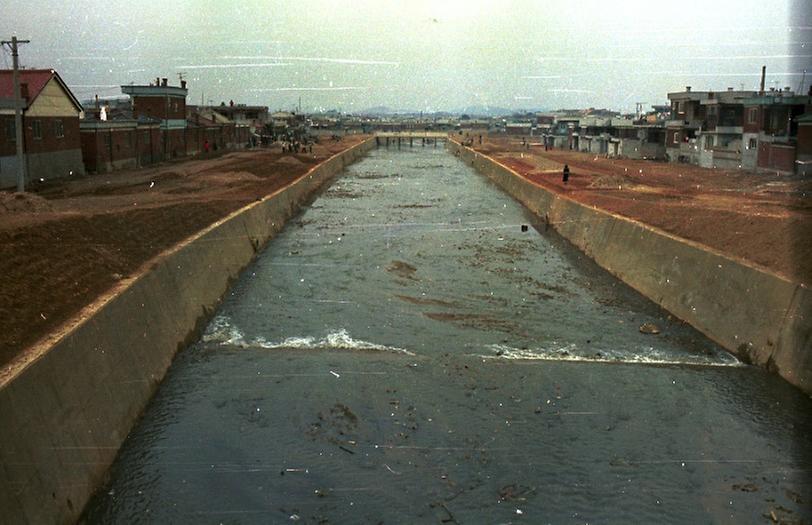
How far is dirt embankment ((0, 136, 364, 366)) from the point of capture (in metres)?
14.1

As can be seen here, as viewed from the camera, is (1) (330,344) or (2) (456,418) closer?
(2) (456,418)

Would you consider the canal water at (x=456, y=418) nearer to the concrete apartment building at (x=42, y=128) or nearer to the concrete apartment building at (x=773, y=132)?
the concrete apartment building at (x=42, y=128)

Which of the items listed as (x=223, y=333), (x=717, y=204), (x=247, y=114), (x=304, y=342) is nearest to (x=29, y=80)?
(x=223, y=333)

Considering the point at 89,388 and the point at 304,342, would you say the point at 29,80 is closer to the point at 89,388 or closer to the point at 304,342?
the point at 304,342

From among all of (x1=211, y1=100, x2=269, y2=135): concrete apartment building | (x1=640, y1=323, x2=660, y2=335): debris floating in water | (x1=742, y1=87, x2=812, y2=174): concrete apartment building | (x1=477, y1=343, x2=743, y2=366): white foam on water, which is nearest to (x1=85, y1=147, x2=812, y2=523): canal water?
(x1=477, y1=343, x2=743, y2=366): white foam on water

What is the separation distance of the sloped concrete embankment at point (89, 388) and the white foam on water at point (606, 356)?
753 cm

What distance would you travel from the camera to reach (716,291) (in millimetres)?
19516

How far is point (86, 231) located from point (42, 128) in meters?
18.9

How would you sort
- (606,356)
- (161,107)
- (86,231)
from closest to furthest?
(606,356) < (86,231) < (161,107)

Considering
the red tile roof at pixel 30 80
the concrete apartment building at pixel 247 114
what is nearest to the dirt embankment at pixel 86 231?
the red tile roof at pixel 30 80

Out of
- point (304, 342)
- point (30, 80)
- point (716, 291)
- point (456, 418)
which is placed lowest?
point (456, 418)

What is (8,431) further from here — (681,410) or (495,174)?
(495,174)

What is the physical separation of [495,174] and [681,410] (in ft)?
184

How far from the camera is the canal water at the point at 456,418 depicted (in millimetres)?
10906
